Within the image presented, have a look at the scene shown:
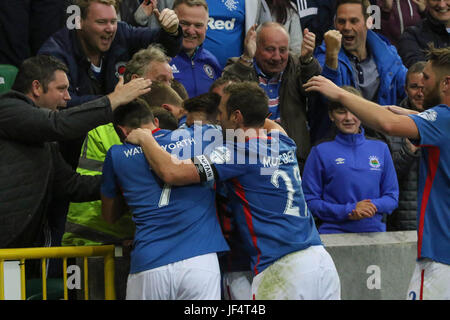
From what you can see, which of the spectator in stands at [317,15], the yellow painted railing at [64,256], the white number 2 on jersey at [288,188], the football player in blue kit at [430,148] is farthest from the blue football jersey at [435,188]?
the spectator in stands at [317,15]

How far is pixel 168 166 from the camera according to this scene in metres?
4.54

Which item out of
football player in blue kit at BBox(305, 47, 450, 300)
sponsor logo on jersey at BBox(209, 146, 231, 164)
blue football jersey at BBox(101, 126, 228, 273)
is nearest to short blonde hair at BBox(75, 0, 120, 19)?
blue football jersey at BBox(101, 126, 228, 273)

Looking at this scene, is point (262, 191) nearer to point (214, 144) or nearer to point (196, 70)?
point (214, 144)

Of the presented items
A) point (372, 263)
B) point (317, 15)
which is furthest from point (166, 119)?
point (317, 15)

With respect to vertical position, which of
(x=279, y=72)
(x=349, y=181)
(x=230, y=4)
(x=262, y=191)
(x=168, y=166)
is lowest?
(x=349, y=181)

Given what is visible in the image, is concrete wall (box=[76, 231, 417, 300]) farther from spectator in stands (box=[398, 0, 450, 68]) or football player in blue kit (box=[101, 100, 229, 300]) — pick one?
spectator in stands (box=[398, 0, 450, 68])

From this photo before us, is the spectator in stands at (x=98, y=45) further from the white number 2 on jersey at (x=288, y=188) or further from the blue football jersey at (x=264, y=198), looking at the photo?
the white number 2 on jersey at (x=288, y=188)

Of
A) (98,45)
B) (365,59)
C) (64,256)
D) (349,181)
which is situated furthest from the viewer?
(365,59)

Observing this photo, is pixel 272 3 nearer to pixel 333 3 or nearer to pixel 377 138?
pixel 333 3

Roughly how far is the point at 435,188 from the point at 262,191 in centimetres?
111

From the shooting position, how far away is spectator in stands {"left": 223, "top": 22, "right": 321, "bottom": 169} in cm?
687

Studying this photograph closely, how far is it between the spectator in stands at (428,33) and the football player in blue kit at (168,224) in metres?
3.93

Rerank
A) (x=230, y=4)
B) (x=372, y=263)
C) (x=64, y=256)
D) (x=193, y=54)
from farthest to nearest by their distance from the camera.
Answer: (x=230, y=4) < (x=193, y=54) < (x=372, y=263) < (x=64, y=256)

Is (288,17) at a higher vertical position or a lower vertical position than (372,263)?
higher
